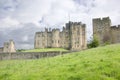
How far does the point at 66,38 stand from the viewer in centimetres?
10912

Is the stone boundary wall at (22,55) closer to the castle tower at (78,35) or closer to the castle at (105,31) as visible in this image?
the castle at (105,31)

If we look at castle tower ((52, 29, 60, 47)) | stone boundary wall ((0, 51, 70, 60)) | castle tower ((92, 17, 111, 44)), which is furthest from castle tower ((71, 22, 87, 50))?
stone boundary wall ((0, 51, 70, 60))

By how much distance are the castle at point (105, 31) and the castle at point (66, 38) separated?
30.8 m

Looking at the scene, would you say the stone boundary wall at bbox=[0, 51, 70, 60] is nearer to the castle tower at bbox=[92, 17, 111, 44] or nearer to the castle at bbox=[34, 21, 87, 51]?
the castle tower at bbox=[92, 17, 111, 44]

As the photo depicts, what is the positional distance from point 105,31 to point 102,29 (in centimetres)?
110

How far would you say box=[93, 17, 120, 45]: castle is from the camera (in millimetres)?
66375

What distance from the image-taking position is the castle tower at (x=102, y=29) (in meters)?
66.5

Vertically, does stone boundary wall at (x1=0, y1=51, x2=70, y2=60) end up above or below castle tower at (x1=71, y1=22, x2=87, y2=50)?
below

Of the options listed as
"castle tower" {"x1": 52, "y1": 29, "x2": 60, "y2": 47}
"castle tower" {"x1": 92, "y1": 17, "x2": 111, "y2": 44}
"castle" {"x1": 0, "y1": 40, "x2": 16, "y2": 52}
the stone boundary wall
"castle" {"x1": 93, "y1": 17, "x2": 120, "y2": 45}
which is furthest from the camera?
"castle" {"x1": 0, "y1": 40, "x2": 16, "y2": 52}

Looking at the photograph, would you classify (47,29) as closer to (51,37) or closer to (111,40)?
(51,37)

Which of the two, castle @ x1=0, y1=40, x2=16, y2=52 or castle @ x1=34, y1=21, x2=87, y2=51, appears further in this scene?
castle @ x1=0, y1=40, x2=16, y2=52

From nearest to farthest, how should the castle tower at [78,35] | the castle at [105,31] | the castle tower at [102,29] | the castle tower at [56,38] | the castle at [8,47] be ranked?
the castle at [105,31] → the castle tower at [102,29] → the castle tower at [78,35] → the castle tower at [56,38] → the castle at [8,47]

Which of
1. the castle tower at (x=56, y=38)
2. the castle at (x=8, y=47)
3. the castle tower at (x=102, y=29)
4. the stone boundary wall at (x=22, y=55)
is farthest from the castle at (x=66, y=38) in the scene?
the stone boundary wall at (x=22, y=55)

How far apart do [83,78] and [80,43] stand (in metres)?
85.5
